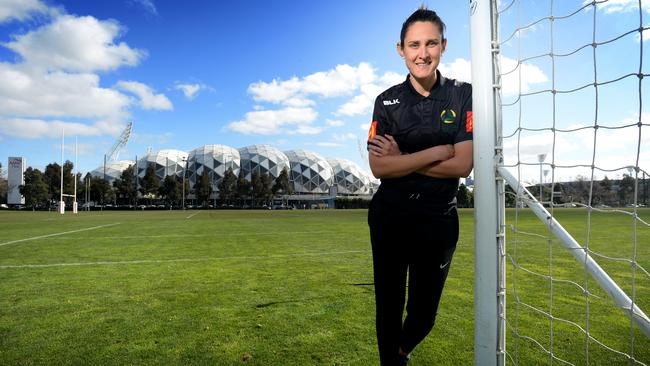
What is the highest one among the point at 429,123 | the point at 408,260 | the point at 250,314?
the point at 429,123

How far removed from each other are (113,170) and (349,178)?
2440 inches

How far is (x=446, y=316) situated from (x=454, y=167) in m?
2.36

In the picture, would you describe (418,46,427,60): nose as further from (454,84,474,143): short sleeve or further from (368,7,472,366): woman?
(454,84,474,143): short sleeve

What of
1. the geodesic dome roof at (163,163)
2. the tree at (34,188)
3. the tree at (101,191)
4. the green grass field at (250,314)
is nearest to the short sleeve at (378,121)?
the green grass field at (250,314)

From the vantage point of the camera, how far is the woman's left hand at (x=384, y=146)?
2.18 m

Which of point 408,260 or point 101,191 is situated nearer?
point 408,260

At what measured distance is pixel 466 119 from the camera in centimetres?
212

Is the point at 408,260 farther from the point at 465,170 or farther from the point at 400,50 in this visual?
the point at 400,50

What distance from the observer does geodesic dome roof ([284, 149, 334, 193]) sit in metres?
101

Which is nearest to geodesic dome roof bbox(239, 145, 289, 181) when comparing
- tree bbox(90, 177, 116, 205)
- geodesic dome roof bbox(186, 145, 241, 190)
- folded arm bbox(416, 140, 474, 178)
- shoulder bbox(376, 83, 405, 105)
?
geodesic dome roof bbox(186, 145, 241, 190)

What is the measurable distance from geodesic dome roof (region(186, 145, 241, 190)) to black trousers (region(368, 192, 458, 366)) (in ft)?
309

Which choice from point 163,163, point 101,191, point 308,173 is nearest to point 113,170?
point 163,163

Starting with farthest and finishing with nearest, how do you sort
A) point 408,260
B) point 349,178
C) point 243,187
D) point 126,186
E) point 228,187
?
point 349,178 < point 243,187 < point 228,187 < point 126,186 < point 408,260

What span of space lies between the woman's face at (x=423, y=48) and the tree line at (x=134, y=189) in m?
66.4
